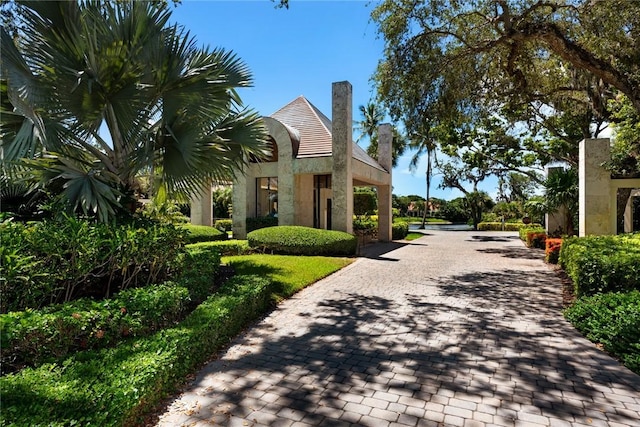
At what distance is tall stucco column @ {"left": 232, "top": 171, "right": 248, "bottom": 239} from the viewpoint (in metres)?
17.8

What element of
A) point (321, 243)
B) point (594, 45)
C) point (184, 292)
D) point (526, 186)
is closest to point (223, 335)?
point (184, 292)

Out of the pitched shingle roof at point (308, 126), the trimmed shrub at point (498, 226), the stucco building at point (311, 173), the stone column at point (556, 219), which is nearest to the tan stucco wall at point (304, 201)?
the stucco building at point (311, 173)

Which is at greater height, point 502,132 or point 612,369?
point 502,132

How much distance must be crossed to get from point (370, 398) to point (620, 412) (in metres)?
2.39

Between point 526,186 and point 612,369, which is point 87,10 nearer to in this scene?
point 612,369

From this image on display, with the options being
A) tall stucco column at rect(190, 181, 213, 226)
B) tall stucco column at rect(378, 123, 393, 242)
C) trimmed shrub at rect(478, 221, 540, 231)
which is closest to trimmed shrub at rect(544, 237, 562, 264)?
tall stucco column at rect(378, 123, 393, 242)

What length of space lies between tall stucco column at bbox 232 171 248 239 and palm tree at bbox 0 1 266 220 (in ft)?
31.7

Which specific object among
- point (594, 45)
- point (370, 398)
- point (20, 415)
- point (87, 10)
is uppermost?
point (594, 45)

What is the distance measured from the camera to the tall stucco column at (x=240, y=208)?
58.4ft

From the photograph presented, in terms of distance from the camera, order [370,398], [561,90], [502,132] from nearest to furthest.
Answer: [370,398] → [561,90] → [502,132]

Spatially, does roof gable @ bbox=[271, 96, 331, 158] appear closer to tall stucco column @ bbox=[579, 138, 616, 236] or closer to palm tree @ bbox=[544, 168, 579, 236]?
tall stucco column @ bbox=[579, 138, 616, 236]

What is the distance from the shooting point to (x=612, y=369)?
4.39 meters

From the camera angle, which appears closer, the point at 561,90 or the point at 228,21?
the point at 228,21

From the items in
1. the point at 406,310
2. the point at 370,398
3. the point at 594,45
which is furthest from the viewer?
the point at 594,45
